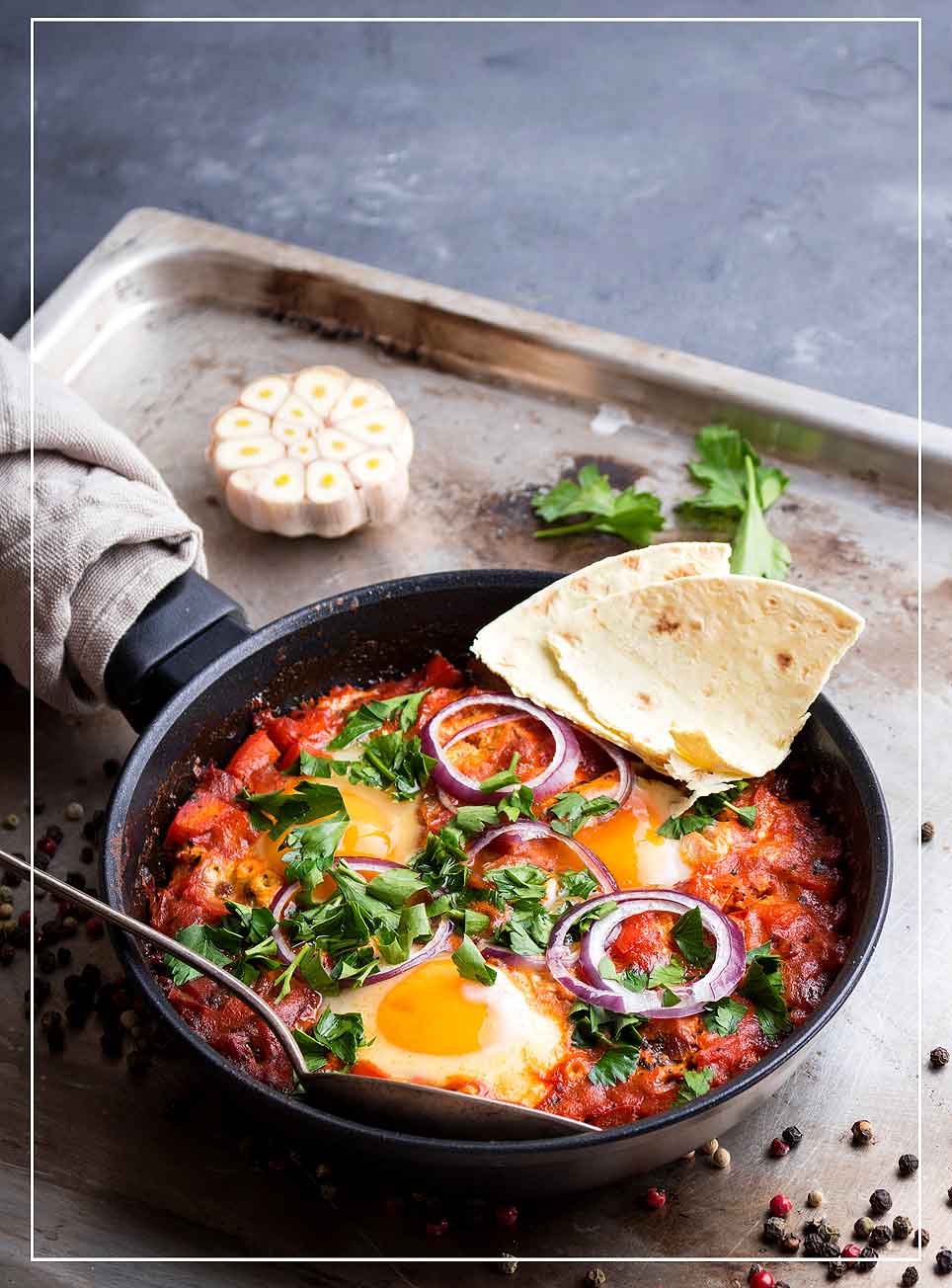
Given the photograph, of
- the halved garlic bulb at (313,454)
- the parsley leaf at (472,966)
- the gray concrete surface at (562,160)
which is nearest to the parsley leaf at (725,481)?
the halved garlic bulb at (313,454)

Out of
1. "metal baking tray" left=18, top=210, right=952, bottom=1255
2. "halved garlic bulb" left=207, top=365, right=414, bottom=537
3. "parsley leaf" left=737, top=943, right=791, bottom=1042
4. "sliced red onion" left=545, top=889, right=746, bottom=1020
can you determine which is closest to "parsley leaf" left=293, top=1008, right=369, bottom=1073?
"sliced red onion" left=545, top=889, right=746, bottom=1020

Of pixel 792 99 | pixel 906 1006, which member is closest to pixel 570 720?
pixel 906 1006

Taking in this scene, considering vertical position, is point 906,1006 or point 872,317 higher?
point 872,317

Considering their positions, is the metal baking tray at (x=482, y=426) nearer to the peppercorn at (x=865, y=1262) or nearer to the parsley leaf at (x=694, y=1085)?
the peppercorn at (x=865, y=1262)

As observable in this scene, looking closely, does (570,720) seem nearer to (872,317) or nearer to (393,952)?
(393,952)

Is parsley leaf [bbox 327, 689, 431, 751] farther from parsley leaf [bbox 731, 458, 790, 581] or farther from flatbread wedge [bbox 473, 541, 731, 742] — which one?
parsley leaf [bbox 731, 458, 790, 581]
